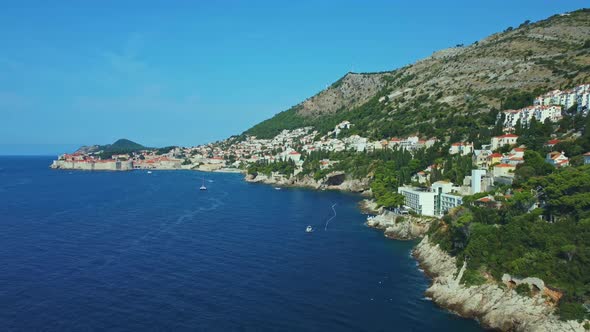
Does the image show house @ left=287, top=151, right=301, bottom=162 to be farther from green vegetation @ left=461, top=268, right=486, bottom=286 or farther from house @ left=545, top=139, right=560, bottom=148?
green vegetation @ left=461, top=268, right=486, bottom=286

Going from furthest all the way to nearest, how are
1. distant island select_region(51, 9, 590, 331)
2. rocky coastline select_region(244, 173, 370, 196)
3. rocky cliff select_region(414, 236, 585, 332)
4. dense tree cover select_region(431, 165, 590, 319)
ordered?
rocky coastline select_region(244, 173, 370, 196), distant island select_region(51, 9, 590, 331), dense tree cover select_region(431, 165, 590, 319), rocky cliff select_region(414, 236, 585, 332)

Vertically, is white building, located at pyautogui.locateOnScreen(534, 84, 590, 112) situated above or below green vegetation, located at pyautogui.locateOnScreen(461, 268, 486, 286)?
above

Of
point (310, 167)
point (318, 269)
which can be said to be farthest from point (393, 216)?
point (310, 167)

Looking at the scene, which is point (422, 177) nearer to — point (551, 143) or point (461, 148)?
point (461, 148)

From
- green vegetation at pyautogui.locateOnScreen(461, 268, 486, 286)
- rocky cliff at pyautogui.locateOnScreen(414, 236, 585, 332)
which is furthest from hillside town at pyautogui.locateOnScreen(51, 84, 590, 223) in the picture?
rocky cliff at pyautogui.locateOnScreen(414, 236, 585, 332)

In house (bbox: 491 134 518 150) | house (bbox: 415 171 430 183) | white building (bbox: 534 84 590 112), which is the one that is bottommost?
house (bbox: 415 171 430 183)

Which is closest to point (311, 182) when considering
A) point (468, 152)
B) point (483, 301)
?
point (468, 152)

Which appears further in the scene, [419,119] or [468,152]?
[419,119]

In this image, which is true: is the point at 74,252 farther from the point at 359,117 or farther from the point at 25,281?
the point at 359,117
